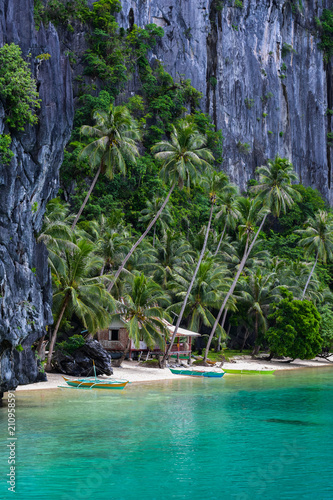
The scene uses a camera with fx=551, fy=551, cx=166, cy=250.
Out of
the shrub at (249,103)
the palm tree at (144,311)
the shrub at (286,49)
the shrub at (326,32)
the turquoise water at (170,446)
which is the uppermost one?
the shrub at (326,32)

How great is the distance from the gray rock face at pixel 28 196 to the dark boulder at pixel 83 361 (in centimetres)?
753

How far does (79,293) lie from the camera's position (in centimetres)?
2917

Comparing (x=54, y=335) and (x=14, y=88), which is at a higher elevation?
(x=14, y=88)

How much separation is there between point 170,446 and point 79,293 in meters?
13.4

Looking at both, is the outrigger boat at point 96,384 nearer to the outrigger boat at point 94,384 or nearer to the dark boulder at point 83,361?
the outrigger boat at point 94,384

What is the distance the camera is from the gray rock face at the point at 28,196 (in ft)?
63.7

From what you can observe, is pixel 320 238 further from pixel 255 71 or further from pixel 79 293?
pixel 255 71

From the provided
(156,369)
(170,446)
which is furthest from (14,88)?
(156,369)

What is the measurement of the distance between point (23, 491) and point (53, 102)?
14.9 meters

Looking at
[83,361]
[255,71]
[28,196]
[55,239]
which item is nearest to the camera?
[28,196]

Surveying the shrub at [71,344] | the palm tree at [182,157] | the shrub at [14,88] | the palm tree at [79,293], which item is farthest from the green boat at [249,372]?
the shrub at [14,88]

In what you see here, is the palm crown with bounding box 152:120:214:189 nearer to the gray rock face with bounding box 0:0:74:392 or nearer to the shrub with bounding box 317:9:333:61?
the gray rock face with bounding box 0:0:74:392

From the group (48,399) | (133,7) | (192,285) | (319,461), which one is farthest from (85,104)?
(319,461)

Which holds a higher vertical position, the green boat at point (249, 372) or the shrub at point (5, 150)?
the shrub at point (5, 150)
